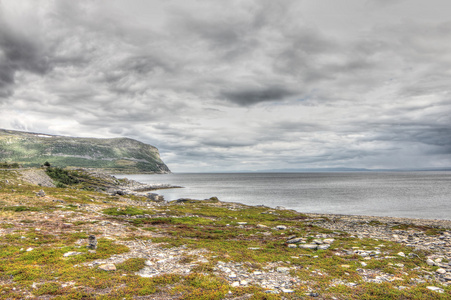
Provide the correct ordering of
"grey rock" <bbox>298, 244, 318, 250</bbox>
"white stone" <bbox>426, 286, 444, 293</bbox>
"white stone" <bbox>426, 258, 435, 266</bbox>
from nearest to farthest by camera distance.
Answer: "white stone" <bbox>426, 286, 444, 293</bbox> < "white stone" <bbox>426, 258, 435, 266</bbox> < "grey rock" <bbox>298, 244, 318, 250</bbox>

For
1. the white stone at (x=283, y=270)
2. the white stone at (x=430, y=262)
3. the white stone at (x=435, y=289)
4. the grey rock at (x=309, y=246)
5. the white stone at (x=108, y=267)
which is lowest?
the grey rock at (x=309, y=246)

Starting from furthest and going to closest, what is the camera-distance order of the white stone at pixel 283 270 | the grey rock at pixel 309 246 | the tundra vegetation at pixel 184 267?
the grey rock at pixel 309 246
the white stone at pixel 283 270
the tundra vegetation at pixel 184 267

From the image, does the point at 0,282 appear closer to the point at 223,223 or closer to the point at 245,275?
the point at 245,275

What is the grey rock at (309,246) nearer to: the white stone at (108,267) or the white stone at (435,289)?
the white stone at (435,289)

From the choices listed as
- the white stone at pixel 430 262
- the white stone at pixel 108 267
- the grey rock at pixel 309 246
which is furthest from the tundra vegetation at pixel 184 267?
the grey rock at pixel 309 246

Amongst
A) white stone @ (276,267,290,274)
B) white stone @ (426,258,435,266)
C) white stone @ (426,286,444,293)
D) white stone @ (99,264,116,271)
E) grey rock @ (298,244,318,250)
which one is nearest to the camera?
white stone @ (426,286,444,293)

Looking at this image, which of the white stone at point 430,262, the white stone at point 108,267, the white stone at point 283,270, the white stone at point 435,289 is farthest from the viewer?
the white stone at point 430,262

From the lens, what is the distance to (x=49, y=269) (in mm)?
12656

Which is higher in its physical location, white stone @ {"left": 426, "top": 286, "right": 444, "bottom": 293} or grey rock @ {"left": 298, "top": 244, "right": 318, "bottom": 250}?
white stone @ {"left": 426, "top": 286, "right": 444, "bottom": 293}

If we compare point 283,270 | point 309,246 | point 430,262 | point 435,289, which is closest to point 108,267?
point 283,270

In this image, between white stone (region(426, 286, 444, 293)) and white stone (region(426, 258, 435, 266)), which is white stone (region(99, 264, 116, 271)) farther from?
white stone (region(426, 258, 435, 266))

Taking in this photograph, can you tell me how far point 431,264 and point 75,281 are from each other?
21.6 m

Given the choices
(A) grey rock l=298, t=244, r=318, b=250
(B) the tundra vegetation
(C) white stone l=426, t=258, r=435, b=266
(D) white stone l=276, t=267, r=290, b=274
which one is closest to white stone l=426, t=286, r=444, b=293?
(B) the tundra vegetation

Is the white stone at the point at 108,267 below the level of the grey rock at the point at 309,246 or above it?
above
